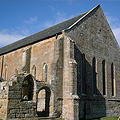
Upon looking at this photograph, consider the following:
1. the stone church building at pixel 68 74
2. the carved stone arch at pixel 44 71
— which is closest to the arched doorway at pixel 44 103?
the stone church building at pixel 68 74

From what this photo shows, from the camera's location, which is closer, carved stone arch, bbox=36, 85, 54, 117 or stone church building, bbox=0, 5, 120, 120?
stone church building, bbox=0, 5, 120, 120

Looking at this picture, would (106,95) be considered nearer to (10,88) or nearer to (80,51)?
(80,51)

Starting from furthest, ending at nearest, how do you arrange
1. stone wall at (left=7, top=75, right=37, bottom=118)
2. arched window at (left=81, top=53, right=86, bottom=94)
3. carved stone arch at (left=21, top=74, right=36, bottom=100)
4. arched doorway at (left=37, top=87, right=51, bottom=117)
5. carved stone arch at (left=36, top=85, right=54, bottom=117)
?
arched window at (left=81, top=53, right=86, bottom=94)
arched doorway at (left=37, top=87, right=51, bottom=117)
carved stone arch at (left=36, top=85, right=54, bottom=117)
carved stone arch at (left=21, top=74, right=36, bottom=100)
stone wall at (left=7, top=75, right=37, bottom=118)

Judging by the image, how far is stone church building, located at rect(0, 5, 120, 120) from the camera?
17.0 metres

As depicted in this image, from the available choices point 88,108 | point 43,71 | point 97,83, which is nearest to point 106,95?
point 97,83

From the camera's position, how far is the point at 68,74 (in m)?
18.9

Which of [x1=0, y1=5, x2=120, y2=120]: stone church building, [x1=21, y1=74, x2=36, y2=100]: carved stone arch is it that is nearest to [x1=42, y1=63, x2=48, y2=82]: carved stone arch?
[x1=0, y1=5, x2=120, y2=120]: stone church building

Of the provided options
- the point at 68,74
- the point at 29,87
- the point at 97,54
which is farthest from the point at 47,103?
the point at 97,54

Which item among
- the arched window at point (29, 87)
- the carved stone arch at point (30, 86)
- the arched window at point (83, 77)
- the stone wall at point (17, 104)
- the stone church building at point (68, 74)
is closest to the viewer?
the stone wall at point (17, 104)

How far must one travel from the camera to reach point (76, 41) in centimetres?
2161

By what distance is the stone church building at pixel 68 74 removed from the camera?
55.7ft

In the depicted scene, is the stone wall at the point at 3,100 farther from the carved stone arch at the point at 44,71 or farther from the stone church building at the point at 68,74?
the carved stone arch at the point at 44,71

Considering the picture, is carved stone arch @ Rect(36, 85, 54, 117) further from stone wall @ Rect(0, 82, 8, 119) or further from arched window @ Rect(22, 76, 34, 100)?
stone wall @ Rect(0, 82, 8, 119)

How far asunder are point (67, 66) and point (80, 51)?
3.49m
